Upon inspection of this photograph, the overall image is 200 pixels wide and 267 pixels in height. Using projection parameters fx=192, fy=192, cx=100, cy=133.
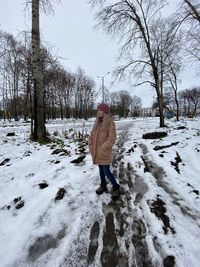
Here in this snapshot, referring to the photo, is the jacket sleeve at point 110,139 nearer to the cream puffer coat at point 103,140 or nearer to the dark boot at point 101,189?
the cream puffer coat at point 103,140

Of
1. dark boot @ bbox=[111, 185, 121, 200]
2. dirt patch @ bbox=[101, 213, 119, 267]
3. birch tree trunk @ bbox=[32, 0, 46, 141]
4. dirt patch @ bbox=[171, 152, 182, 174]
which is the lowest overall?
dirt patch @ bbox=[101, 213, 119, 267]

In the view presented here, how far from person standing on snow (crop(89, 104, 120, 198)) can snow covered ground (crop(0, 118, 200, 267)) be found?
38cm

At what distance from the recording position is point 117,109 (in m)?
67.9

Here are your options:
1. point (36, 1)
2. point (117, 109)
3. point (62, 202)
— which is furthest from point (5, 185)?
point (117, 109)

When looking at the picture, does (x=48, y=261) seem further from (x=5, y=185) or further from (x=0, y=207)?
(x=5, y=185)

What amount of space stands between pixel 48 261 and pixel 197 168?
4.30 metres

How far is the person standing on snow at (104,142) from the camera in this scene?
3.75 m

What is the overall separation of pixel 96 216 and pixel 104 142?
1.36 m

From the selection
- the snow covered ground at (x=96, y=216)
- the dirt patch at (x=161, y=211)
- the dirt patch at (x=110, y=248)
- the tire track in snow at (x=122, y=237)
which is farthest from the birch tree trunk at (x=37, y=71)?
the dirt patch at (x=110, y=248)

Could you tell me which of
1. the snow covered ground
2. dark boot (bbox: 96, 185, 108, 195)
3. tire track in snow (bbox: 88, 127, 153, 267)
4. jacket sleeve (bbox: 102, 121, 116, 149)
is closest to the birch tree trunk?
the snow covered ground

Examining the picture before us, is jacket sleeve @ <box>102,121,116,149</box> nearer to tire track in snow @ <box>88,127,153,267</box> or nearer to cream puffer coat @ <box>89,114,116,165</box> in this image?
cream puffer coat @ <box>89,114,116,165</box>

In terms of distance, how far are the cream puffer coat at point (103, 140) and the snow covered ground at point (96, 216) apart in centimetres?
74

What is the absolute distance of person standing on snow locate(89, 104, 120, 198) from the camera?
375cm

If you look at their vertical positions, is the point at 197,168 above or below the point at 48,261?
above
